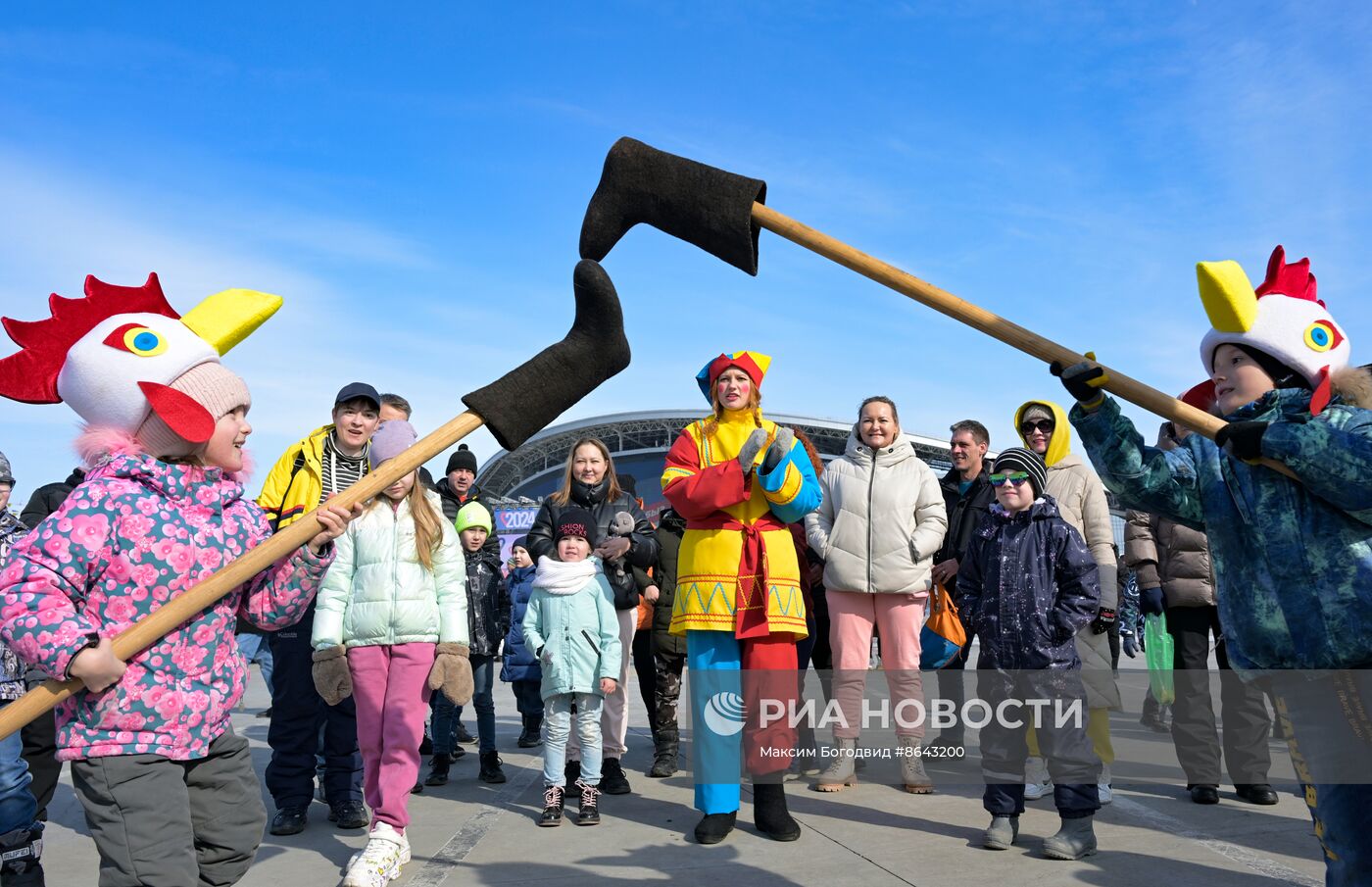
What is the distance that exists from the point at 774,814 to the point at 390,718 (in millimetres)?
1739

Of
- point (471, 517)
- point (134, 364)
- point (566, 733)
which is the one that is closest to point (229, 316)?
point (134, 364)

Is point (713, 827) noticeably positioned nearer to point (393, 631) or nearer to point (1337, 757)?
point (393, 631)

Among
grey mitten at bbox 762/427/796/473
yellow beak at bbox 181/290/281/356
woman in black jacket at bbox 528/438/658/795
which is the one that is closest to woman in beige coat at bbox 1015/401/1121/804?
grey mitten at bbox 762/427/796/473

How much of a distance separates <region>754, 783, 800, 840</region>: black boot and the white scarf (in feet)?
5.03

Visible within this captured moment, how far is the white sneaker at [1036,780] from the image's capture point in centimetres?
560

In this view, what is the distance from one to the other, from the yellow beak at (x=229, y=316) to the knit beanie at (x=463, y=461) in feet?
12.9

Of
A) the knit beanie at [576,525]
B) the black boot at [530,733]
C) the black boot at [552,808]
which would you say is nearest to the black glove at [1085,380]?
the black boot at [552,808]

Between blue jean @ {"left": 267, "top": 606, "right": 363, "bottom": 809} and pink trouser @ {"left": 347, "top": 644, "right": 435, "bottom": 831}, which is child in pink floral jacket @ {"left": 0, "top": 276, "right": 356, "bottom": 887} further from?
blue jean @ {"left": 267, "top": 606, "right": 363, "bottom": 809}

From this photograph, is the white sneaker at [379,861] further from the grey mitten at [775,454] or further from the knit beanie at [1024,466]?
the knit beanie at [1024,466]

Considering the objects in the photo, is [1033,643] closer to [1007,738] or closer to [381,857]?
[1007,738]

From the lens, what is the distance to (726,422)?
5145 millimetres

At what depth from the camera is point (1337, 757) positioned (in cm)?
265

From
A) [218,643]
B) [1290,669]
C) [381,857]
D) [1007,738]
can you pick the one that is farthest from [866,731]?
[218,643]

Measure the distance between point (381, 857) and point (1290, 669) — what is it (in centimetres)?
323
